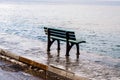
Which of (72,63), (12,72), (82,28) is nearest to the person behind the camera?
(12,72)

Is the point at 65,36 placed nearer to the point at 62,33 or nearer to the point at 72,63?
the point at 62,33

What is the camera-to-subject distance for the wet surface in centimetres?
992

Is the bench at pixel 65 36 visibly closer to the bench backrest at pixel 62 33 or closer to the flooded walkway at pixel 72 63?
the bench backrest at pixel 62 33

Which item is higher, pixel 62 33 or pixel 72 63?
pixel 62 33

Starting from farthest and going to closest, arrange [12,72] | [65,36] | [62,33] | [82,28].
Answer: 1. [82,28]
2. [62,33]
3. [65,36]
4. [12,72]

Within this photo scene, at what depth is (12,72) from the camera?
1052 cm

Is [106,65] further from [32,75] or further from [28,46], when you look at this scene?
[28,46]

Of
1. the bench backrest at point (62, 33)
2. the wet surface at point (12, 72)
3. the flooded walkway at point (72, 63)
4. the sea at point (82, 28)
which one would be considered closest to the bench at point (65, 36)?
the bench backrest at point (62, 33)

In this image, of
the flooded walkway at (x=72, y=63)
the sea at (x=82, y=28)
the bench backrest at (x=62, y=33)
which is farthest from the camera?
the sea at (x=82, y=28)

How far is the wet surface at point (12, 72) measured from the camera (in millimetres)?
9922

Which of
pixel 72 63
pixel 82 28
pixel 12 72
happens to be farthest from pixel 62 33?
pixel 82 28

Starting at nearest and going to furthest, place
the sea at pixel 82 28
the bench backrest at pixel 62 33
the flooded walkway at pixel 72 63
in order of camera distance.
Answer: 1. the flooded walkway at pixel 72 63
2. the bench backrest at pixel 62 33
3. the sea at pixel 82 28

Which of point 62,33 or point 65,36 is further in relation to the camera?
point 62,33

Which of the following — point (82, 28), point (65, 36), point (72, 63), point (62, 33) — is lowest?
point (72, 63)
